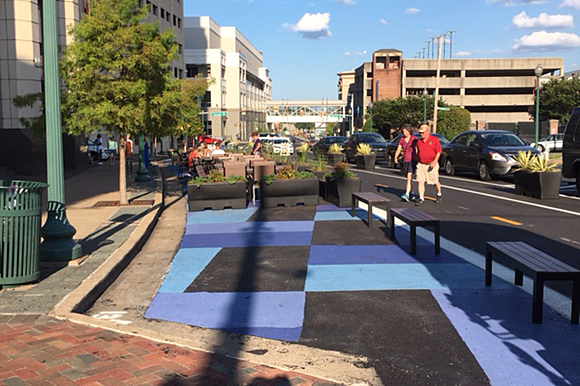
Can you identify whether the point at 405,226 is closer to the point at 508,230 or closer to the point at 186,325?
the point at 508,230

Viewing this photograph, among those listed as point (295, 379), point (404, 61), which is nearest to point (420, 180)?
point (295, 379)

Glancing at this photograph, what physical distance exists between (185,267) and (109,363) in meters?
3.73

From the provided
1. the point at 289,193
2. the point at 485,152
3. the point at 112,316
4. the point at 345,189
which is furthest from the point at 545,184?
the point at 112,316

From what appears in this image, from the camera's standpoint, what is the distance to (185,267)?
8.53 meters

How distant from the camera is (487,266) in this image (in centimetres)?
716

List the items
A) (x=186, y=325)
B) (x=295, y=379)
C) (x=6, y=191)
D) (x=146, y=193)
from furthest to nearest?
(x=146, y=193), (x=6, y=191), (x=186, y=325), (x=295, y=379)

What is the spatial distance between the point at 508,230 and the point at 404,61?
100219 mm

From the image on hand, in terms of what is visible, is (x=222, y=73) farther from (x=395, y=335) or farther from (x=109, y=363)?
(x=109, y=363)

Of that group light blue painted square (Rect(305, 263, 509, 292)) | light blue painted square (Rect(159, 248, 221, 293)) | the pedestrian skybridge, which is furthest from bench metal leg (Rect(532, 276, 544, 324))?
the pedestrian skybridge

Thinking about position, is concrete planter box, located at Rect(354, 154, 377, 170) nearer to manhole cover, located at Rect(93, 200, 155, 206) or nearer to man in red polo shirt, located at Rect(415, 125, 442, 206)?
man in red polo shirt, located at Rect(415, 125, 442, 206)

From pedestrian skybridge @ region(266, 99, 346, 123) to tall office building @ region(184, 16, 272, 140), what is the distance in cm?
1554

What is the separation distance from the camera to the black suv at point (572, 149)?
16.2 m

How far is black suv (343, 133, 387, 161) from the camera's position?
32.4 m

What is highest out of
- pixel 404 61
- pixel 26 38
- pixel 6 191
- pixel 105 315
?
pixel 404 61
